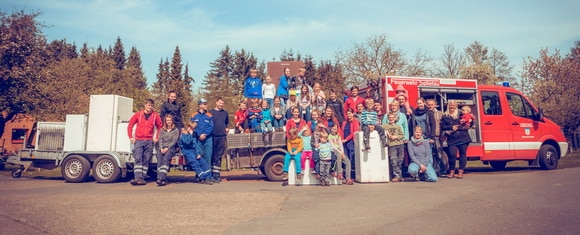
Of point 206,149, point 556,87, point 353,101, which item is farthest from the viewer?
point 556,87

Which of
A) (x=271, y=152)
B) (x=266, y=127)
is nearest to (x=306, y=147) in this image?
(x=271, y=152)

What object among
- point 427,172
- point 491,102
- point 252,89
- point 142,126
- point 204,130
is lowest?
point 427,172

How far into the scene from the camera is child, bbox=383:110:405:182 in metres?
9.23

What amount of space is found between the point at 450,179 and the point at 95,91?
121 ft

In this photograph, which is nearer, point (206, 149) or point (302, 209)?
point (302, 209)

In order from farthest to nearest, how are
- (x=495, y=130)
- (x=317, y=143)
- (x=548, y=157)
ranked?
(x=548, y=157)
(x=495, y=130)
(x=317, y=143)

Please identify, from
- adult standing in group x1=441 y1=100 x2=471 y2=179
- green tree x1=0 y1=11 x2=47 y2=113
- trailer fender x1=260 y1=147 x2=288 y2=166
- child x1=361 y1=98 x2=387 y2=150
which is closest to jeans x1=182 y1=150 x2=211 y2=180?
trailer fender x1=260 y1=147 x2=288 y2=166

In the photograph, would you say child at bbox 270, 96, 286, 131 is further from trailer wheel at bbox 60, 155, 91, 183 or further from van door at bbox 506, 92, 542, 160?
van door at bbox 506, 92, 542, 160

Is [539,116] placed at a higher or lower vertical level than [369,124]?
higher

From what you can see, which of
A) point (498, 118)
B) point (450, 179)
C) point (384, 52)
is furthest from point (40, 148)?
point (384, 52)

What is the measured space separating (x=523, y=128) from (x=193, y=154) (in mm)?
9795

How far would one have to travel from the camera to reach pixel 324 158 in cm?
876

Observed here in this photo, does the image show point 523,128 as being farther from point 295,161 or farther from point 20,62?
point 20,62

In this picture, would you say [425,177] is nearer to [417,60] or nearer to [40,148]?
[40,148]
